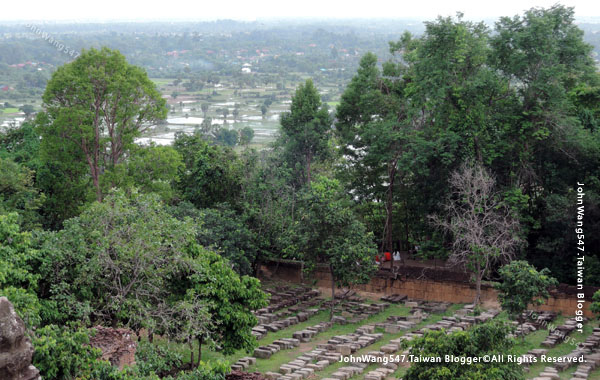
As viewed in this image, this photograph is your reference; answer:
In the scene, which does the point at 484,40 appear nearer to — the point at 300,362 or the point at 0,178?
the point at 300,362

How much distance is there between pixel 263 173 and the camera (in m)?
33.7

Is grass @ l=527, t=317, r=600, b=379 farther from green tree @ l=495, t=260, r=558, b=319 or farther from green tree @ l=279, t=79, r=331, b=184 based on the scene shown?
green tree @ l=279, t=79, r=331, b=184

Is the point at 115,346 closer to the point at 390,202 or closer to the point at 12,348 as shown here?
the point at 12,348

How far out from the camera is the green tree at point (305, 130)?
38.8 meters

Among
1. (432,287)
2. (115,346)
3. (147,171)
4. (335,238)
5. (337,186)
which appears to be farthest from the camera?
(337,186)

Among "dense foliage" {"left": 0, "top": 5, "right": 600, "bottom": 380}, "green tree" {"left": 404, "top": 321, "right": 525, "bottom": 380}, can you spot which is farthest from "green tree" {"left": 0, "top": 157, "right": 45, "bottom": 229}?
"green tree" {"left": 404, "top": 321, "right": 525, "bottom": 380}

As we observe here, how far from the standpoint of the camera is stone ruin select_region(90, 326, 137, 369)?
16.7 meters

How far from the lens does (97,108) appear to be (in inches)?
1195

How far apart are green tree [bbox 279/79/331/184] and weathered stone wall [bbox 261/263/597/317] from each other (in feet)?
25.9

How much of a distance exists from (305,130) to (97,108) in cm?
1260

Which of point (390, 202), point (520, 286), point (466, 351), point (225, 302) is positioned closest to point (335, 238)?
point (390, 202)

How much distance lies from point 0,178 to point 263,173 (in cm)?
1198

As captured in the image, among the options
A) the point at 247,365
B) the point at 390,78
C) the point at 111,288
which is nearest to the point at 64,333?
the point at 111,288

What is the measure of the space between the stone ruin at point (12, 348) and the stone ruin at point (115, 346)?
3262 mm
